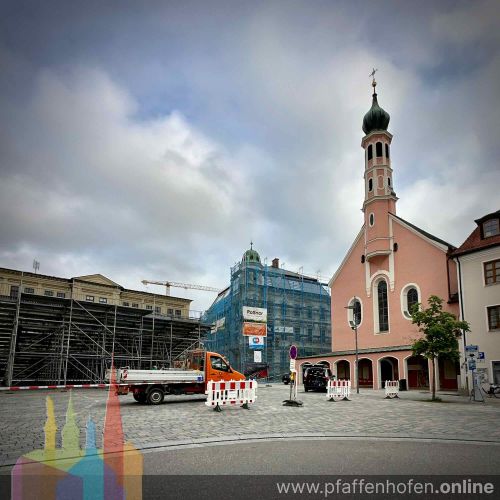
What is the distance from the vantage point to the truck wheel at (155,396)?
1892 centimetres

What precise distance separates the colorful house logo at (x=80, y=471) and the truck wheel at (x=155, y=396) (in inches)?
352

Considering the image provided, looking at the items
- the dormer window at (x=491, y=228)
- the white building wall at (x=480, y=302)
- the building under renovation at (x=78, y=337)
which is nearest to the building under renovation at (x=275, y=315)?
the building under renovation at (x=78, y=337)

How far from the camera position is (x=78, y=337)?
37.8m

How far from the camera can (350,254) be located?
44156mm

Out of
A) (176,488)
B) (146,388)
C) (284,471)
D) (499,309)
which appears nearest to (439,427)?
(284,471)

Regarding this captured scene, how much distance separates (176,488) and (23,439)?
5501 mm

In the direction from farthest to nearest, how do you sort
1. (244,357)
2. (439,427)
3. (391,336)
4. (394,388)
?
1. (244,357)
2. (391,336)
3. (394,388)
4. (439,427)

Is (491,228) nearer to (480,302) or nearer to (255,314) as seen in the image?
(480,302)

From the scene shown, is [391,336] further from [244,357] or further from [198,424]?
[198,424]

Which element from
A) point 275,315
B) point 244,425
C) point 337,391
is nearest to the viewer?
point 244,425

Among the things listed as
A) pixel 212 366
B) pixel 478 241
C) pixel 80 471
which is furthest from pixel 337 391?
pixel 80 471

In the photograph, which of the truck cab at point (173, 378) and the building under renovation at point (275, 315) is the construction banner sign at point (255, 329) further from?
the truck cab at point (173, 378)

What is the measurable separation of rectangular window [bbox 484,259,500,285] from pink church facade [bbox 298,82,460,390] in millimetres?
4929

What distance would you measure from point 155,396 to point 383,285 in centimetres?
2653
